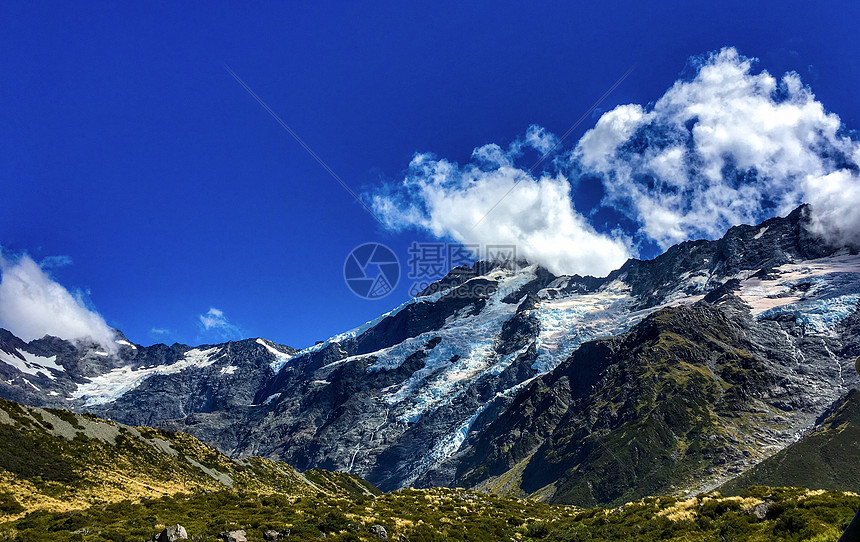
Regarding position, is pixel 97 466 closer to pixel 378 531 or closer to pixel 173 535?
pixel 173 535

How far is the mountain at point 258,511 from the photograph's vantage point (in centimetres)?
3209

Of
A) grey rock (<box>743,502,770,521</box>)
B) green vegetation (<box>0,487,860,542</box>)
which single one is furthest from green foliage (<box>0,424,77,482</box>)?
grey rock (<box>743,502,770,521</box>)

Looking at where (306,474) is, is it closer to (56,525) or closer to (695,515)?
(56,525)

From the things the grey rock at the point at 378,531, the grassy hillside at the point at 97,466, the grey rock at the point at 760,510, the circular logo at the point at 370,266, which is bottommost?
the grey rock at the point at 378,531

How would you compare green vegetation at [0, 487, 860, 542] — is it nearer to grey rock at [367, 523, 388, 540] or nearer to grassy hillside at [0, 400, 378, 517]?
grey rock at [367, 523, 388, 540]

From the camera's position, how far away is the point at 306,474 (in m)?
128

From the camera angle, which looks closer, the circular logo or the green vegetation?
the green vegetation

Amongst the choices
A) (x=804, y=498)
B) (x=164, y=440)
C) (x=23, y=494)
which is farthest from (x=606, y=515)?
(x=164, y=440)

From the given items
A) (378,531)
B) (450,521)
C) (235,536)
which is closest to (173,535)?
(235,536)

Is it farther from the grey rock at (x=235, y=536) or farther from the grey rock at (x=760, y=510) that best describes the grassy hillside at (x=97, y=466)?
the grey rock at (x=760, y=510)

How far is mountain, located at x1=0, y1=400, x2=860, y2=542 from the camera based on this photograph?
32.1m

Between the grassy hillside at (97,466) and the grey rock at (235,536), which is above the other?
the grassy hillside at (97,466)

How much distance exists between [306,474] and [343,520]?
315 ft

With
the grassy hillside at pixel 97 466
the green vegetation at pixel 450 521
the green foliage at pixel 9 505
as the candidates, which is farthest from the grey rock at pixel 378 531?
the green foliage at pixel 9 505
